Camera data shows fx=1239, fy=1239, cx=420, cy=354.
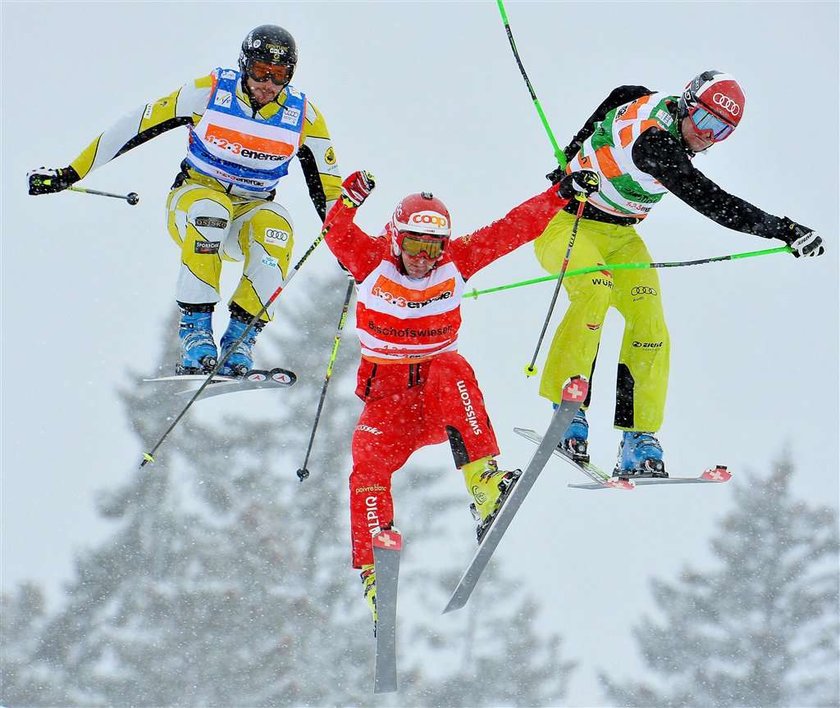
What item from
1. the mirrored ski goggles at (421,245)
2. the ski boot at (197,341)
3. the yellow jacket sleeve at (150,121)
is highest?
the yellow jacket sleeve at (150,121)

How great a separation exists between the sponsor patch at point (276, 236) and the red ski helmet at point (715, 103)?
9.17 feet

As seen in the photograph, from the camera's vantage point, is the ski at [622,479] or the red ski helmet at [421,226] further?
the ski at [622,479]

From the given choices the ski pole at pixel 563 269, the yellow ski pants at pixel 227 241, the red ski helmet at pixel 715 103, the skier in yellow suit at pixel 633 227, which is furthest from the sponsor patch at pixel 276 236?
the red ski helmet at pixel 715 103

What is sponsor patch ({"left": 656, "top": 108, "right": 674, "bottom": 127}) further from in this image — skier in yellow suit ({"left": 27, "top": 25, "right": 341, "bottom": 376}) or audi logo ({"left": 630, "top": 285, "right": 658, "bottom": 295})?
skier in yellow suit ({"left": 27, "top": 25, "right": 341, "bottom": 376})

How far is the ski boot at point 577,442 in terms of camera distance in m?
7.62

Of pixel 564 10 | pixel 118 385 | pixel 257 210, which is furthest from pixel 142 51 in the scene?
pixel 257 210

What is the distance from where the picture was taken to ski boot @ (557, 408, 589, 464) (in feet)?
25.0

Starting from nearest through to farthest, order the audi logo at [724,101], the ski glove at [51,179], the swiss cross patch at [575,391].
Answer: the swiss cross patch at [575,391] < the audi logo at [724,101] < the ski glove at [51,179]

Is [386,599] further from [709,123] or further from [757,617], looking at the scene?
[757,617]

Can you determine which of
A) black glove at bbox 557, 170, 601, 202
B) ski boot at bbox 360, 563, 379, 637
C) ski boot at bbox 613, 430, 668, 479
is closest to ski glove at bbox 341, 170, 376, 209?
black glove at bbox 557, 170, 601, 202

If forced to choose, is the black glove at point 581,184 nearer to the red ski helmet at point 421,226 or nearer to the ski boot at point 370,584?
the red ski helmet at point 421,226

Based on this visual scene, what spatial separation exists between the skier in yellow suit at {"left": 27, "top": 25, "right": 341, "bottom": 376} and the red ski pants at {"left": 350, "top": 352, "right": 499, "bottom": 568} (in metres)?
1.15

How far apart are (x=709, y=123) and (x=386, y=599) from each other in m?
3.24

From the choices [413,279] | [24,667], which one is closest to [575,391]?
[413,279]
